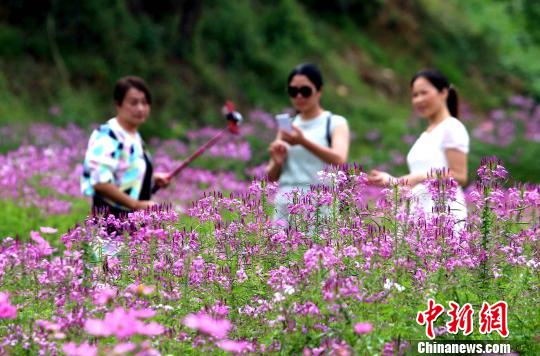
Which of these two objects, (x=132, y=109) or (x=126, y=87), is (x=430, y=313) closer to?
(x=132, y=109)

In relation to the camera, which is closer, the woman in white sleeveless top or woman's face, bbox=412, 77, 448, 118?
the woman in white sleeveless top

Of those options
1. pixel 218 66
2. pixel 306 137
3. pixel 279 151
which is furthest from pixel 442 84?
pixel 218 66

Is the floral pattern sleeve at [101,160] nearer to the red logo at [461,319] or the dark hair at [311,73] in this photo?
the dark hair at [311,73]

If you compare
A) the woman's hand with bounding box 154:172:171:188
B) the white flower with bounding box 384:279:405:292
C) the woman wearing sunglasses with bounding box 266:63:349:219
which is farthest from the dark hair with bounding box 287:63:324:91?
the white flower with bounding box 384:279:405:292

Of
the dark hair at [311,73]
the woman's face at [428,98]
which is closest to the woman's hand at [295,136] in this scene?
the dark hair at [311,73]

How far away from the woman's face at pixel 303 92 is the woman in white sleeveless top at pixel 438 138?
77cm

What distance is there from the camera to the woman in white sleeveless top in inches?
239

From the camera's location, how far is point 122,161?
20.7 feet

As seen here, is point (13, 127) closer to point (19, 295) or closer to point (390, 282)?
point (19, 295)

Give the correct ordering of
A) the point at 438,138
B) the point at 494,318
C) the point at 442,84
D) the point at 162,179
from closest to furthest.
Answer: the point at 494,318
the point at 438,138
the point at 442,84
the point at 162,179

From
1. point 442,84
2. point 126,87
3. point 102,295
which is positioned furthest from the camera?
point 126,87

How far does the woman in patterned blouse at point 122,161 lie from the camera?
6.17 m

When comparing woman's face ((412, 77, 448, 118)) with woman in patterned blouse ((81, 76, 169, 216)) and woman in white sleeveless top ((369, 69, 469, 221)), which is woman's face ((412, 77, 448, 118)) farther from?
woman in patterned blouse ((81, 76, 169, 216))

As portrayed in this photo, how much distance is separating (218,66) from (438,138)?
14.5m
